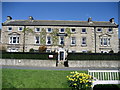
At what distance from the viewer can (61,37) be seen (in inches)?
1126

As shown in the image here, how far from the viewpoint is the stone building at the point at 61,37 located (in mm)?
28297

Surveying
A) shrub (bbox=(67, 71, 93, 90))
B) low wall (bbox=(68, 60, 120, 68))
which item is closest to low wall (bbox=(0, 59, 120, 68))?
low wall (bbox=(68, 60, 120, 68))

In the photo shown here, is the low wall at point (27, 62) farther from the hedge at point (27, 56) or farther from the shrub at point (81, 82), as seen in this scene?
the shrub at point (81, 82)

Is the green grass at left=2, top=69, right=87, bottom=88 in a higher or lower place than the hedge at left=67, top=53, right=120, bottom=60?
lower

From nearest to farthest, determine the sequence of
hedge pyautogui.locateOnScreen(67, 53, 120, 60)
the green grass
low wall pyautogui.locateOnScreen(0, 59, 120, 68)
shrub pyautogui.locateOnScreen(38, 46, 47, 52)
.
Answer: the green grass < low wall pyautogui.locateOnScreen(0, 59, 120, 68) < hedge pyautogui.locateOnScreen(67, 53, 120, 60) < shrub pyautogui.locateOnScreen(38, 46, 47, 52)

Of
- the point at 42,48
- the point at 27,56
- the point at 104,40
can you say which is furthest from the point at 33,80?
the point at 104,40

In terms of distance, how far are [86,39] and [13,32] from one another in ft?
58.8

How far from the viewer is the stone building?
2830 centimetres

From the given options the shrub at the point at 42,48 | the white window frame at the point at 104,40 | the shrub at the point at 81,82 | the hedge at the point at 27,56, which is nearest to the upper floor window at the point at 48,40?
the shrub at the point at 42,48

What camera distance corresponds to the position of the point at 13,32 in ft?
94.2

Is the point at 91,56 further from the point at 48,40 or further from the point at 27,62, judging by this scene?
the point at 48,40

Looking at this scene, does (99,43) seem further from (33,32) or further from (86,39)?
(33,32)

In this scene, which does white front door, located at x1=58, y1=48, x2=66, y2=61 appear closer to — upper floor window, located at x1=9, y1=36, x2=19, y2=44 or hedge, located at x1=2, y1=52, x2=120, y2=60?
hedge, located at x1=2, y1=52, x2=120, y2=60

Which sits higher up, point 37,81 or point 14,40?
point 14,40
